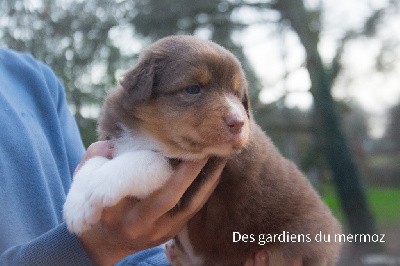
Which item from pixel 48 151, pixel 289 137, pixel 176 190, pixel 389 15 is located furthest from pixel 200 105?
pixel 389 15

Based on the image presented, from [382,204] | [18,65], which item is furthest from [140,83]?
[382,204]

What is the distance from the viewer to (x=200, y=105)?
1.61m

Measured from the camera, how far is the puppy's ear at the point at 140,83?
65.5 inches

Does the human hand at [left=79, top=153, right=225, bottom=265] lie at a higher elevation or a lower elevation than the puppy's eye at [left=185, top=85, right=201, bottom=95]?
lower

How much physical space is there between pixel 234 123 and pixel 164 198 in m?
0.31

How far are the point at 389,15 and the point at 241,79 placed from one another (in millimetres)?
2189

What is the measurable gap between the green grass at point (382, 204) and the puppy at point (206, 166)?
159cm

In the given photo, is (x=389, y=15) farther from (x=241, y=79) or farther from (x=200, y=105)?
(x=200, y=105)

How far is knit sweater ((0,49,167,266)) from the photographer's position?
59.9 inches

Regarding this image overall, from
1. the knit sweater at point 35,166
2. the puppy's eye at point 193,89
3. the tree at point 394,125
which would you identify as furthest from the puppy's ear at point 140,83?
the tree at point 394,125

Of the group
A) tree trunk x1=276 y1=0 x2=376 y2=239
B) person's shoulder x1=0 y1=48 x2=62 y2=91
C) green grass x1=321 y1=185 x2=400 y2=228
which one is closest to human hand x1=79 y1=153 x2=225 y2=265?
person's shoulder x1=0 y1=48 x2=62 y2=91

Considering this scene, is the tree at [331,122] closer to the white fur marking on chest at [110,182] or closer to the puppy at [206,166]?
the puppy at [206,166]

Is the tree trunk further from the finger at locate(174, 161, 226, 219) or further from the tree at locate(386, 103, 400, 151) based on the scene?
the finger at locate(174, 161, 226, 219)

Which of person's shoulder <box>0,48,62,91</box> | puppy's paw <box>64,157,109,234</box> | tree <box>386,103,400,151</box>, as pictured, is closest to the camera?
puppy's paw <box>64,157,109,234</box>
